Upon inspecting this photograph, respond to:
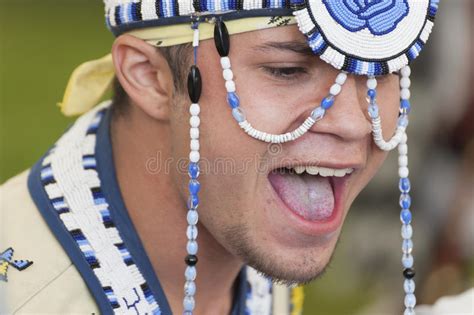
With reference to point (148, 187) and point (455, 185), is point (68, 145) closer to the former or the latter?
point (148, 187)

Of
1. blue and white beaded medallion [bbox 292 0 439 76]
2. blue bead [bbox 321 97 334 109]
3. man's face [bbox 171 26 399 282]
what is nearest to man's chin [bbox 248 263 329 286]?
man's face [bbox 171 26 399 282]

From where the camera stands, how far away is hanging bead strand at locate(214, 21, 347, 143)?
7.02ft

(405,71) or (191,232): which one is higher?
(405,71)

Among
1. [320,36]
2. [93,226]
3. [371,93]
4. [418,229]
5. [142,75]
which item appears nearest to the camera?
[320,36]

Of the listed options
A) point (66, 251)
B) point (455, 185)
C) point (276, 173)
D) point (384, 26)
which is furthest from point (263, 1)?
point (455, 185)

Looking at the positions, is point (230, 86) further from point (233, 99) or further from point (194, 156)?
point (194, 156)

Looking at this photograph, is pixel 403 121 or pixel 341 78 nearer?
pixel 341 78

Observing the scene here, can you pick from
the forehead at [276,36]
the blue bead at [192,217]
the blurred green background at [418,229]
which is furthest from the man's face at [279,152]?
the blurred green background at [418,229]

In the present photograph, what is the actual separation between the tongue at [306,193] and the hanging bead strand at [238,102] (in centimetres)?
16

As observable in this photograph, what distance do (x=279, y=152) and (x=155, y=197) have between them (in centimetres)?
46

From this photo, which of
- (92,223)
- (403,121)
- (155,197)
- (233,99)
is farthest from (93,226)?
(403,121)

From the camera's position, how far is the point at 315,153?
→ 2.20m

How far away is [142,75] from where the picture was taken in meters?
2.40

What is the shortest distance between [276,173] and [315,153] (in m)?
0.16
